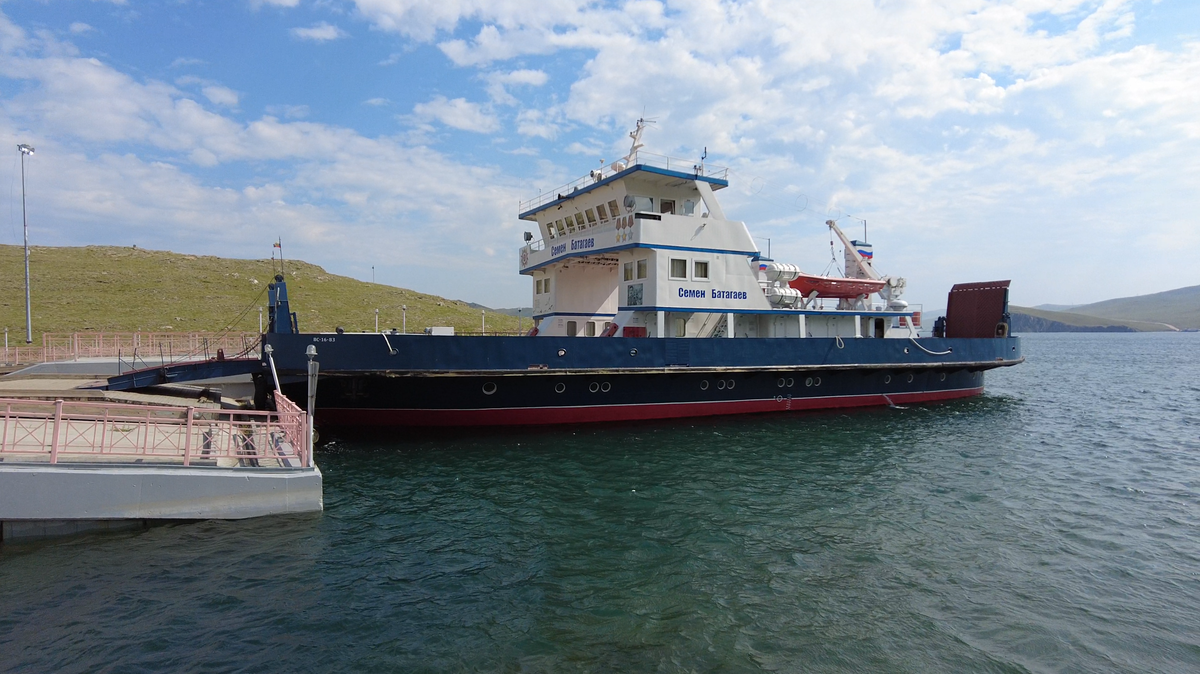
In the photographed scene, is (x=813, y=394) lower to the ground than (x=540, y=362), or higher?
lower

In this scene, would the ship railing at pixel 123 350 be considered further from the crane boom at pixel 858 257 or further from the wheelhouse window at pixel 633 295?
the crane boom at pixel 858 257

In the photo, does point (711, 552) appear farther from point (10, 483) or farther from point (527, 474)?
point (10, 483)

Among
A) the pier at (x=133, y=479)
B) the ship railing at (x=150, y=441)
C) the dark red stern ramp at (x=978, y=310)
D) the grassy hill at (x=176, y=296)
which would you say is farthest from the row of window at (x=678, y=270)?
the grassy hill at (x=176, y=296)

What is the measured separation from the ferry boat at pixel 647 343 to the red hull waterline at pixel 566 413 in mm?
36

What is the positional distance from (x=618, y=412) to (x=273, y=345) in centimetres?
863

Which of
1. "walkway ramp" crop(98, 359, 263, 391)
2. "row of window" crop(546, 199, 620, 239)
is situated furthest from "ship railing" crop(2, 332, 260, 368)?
"row of window" crop(546, 199, 620, 239)

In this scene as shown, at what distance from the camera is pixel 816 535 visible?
27.0ft

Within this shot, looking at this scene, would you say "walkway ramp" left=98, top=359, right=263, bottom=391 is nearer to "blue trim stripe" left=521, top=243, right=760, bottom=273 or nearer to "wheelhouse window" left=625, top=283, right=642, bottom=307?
"blue trim stripe" left=521, top=243, right=760, bottom=273

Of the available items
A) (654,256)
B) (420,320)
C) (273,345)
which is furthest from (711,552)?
(420,320)

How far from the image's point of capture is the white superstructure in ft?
54.3

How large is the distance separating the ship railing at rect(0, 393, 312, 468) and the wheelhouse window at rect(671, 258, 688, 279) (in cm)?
1035

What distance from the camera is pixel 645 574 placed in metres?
6.92

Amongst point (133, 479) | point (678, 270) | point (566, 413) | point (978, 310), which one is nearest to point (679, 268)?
point (678, 270)

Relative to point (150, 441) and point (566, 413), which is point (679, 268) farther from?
point (150, 441)
